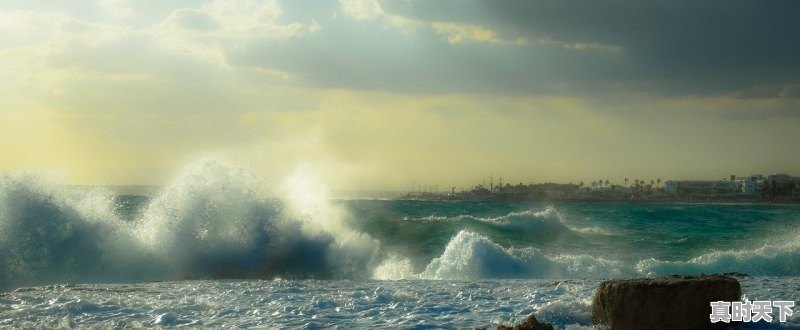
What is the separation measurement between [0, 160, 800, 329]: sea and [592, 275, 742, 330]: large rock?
1.90 ft

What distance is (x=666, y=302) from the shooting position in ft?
22.5

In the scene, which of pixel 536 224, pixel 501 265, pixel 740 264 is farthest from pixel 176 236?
pixel 536 224

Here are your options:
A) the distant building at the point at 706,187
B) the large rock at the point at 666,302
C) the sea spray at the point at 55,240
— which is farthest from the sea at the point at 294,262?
the distant building at the point at 706,187

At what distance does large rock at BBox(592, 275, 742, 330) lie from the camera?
6836 millimetres

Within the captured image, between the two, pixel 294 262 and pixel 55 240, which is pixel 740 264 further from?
pixel 55 240

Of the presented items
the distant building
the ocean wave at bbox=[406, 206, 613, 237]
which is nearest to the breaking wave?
A: the ocean wave at bbox=[406, 206, 613, 237]

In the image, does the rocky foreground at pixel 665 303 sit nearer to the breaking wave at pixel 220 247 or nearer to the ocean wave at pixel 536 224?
the breaking wave at pixel 220 247

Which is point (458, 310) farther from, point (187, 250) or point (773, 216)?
point (773, 216)

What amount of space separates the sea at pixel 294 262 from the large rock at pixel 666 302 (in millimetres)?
578

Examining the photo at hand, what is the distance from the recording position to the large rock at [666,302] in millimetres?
6836

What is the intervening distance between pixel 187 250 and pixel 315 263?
111 inches

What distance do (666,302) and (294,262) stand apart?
10710mm

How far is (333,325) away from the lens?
8203mm

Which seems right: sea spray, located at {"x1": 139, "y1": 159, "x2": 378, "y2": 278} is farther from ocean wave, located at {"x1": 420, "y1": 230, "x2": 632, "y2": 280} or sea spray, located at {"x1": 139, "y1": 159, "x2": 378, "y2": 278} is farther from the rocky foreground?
the rocky foreground
